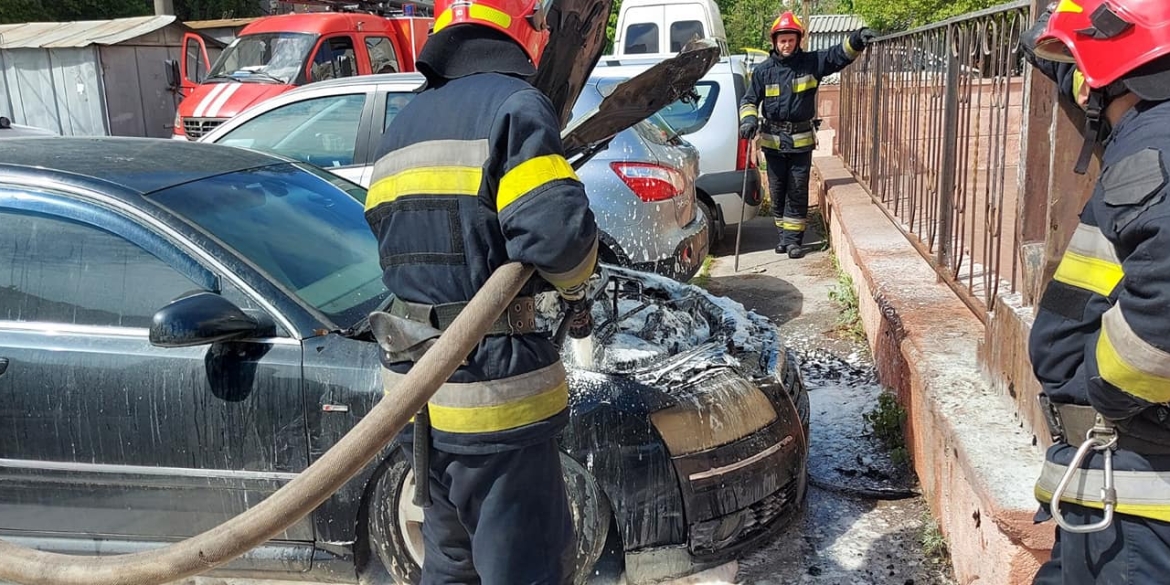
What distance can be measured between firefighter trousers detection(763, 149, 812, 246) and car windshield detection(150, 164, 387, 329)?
491 cm

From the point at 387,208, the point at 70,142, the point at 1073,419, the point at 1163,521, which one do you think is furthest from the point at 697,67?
the point at 70,142

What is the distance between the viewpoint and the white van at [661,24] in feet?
41.4

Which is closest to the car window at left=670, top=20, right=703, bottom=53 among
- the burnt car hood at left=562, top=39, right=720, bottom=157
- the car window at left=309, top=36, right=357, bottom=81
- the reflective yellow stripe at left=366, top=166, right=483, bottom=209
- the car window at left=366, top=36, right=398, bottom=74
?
the car window at left=366, top=36, right=398, bottom=74

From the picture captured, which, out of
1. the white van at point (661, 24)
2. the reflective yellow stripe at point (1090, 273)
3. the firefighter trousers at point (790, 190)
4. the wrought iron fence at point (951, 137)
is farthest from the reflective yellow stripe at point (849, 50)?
the reflective yellow stripe at point (1090, 273)

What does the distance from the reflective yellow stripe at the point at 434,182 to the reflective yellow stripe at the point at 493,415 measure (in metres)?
0.49

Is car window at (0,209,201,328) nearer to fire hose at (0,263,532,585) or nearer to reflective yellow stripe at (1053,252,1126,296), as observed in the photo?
fire hose at (0,263,532,585)

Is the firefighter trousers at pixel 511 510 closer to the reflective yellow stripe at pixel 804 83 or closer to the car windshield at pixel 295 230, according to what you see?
the car windshield at pixel 295 230

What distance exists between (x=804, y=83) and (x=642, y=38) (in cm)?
571

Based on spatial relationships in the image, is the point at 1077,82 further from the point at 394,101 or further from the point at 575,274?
the point at 394,101

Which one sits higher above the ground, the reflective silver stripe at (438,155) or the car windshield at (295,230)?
the reflective silver stripe at (438,155)

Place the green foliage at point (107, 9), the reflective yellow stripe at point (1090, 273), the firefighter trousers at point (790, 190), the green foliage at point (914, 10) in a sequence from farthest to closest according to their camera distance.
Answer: the green foliage at point (107, 9) < the green foliage at point (914, 10) < the firefighter trousers at point (790, 190) < the reflective yellow stripe at point (1090, 273)

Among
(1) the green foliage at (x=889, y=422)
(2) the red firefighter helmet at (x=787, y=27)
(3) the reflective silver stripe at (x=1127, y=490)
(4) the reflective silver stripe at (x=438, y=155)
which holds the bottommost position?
(1) the green foliage at (x=889, y=422)

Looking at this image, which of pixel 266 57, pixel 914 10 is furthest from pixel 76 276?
pixel 914 10

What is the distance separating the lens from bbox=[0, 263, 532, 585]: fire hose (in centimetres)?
195
